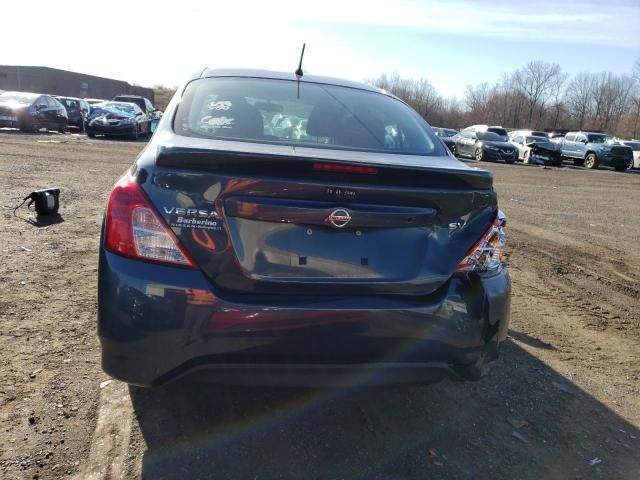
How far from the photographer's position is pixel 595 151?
29.3 m

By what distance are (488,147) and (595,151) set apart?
252 inches

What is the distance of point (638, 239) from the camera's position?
8.40 m

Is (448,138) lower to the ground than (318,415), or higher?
higher

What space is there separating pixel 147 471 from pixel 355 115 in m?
2.27

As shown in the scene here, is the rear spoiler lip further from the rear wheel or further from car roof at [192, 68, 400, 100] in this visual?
the rear wheel

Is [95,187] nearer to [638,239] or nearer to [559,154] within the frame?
[638,239]

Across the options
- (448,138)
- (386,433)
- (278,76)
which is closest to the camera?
(386,433)

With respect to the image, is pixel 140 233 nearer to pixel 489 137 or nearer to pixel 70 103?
pixel 489 137

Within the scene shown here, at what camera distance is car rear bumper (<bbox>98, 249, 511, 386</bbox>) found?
2.29 meters

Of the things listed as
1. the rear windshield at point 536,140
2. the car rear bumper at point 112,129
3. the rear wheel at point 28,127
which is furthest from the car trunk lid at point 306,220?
the rear windshield at point 536,140

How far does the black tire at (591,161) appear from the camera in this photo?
2945 centimetres

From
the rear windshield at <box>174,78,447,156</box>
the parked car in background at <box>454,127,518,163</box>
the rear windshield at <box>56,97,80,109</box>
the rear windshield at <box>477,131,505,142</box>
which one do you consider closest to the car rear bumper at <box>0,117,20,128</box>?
the rear windshield at <box>56,97,80,109</box>

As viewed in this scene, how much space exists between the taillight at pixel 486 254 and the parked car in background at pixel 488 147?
26.1 metres

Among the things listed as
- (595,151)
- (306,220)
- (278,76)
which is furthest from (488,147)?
(306,220)
